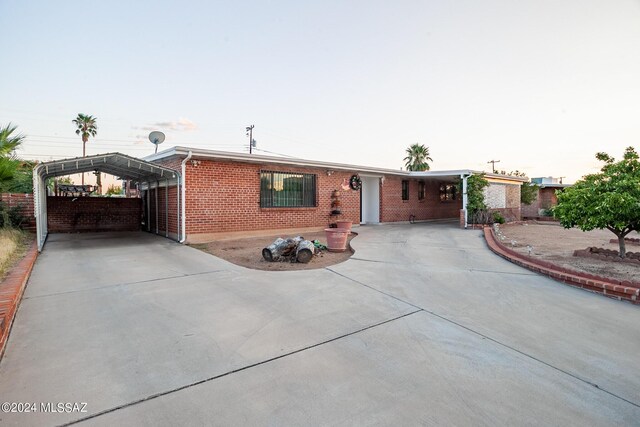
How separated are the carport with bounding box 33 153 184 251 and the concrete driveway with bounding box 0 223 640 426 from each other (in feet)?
12.2

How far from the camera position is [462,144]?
54.5 ft

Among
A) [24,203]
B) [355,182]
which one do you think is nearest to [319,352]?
[24,203]

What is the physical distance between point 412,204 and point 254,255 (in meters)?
11.0

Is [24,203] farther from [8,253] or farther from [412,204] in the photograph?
[412,204]

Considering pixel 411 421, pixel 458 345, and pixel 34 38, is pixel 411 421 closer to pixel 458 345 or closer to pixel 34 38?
pixel 458 345

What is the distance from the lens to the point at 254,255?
7.01m

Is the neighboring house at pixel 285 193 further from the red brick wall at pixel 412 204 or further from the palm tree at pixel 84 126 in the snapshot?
the palm tree at pixel 84 126

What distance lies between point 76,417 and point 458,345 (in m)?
2.98

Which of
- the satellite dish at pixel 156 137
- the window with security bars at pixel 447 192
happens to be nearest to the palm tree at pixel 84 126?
the satellite dish at pixel 156 137

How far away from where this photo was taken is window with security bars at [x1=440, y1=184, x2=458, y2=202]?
17625mm

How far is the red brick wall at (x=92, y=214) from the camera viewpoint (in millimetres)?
11109

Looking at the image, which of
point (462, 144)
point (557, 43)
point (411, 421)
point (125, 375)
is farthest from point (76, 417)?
point (462, 144)

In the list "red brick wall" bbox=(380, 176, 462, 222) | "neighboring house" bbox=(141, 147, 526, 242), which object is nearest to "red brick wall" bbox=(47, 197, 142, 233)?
"neighboring house" bbox=(141, 147, 526, 242)

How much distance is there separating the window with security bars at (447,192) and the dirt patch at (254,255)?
10846 mm
